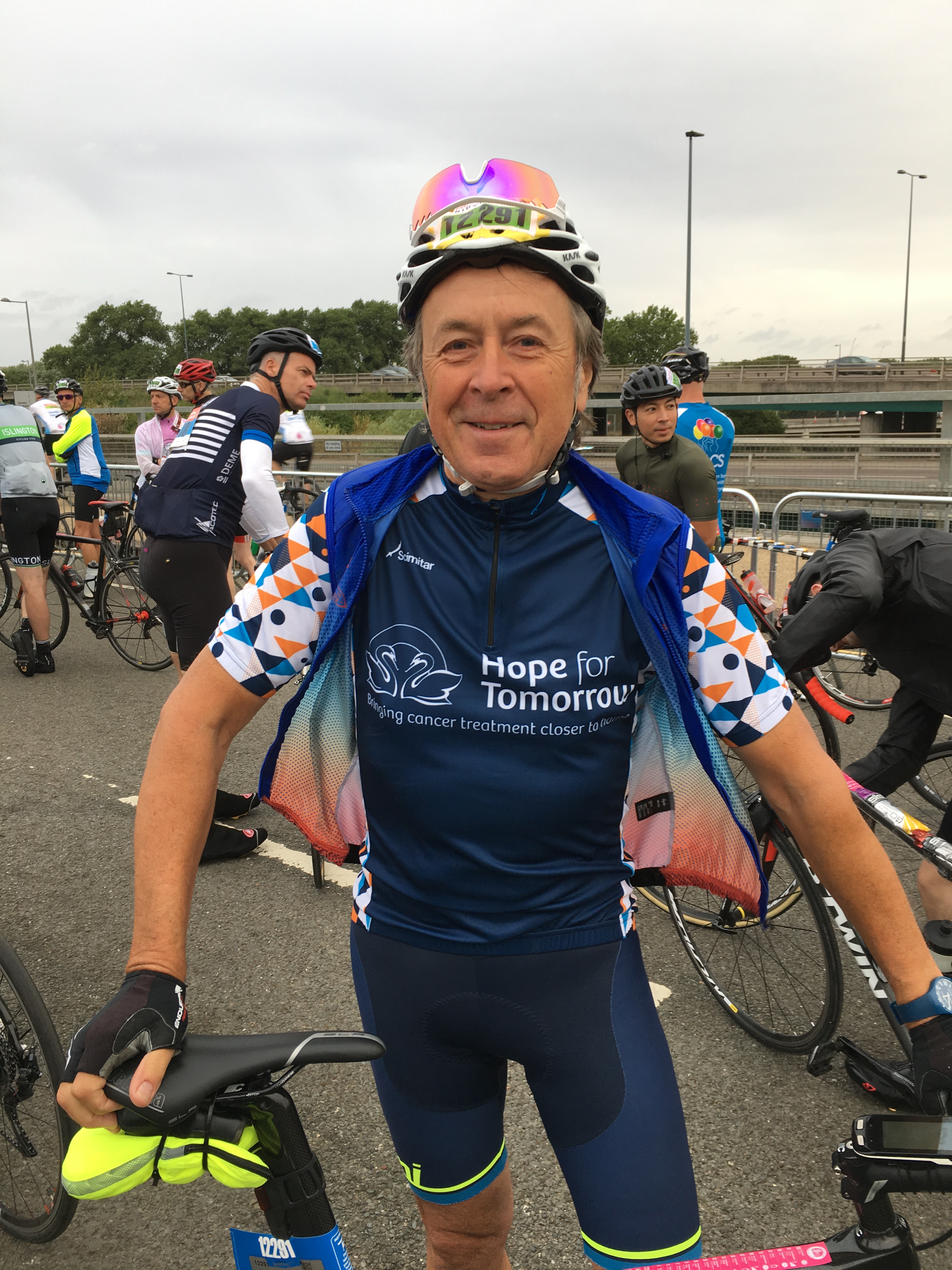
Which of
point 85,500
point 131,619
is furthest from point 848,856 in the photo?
point 85,500

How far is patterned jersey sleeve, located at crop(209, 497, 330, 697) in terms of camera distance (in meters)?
1.53

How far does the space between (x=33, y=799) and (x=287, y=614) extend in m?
4.68

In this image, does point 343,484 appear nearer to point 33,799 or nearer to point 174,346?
point 33,799

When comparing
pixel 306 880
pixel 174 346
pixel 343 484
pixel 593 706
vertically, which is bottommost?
pixel 306 880

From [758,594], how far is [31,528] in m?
5.90

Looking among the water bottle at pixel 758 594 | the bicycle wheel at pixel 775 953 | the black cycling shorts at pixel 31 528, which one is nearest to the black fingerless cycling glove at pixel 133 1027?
the bicycle wheel at pixel 775 953

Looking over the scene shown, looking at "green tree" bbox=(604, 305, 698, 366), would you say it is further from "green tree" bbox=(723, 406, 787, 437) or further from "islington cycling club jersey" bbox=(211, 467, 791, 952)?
"islington cycling club jersey" bbox=(211, 467, 791, 952)

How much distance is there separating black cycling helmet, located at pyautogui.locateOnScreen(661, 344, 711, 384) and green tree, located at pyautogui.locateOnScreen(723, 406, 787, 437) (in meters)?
45.7

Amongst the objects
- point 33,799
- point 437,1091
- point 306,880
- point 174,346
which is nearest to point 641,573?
point 437,1091

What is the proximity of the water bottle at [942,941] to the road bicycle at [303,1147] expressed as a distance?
204 cm

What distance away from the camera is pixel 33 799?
5488 millimetres

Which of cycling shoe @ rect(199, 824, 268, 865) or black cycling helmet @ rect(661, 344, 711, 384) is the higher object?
black cycling helmet @ rect(661, 344, 711, 384)

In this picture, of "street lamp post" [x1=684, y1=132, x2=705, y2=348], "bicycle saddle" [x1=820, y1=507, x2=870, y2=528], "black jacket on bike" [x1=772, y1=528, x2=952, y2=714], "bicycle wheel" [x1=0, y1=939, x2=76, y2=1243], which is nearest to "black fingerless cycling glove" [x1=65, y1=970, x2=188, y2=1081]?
Answer: "bicycle wheel" [x1=0, y1=939, x2=76, y2=1243]

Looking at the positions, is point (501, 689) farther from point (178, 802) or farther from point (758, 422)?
point (758, 422)
